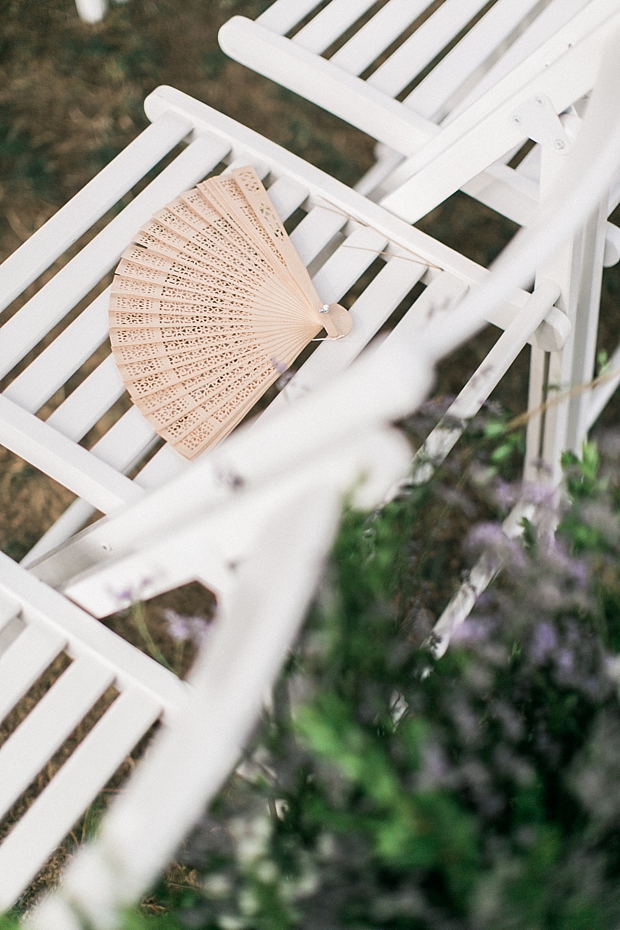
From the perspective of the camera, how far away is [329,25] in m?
1.45

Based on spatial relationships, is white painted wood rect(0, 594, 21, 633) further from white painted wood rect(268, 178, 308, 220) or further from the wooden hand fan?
white painted wood rect(268, 178, 308, 220)

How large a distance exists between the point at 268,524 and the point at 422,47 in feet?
3.96

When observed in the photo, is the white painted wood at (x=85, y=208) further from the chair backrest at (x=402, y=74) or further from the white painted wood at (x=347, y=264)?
the white painted wood at (x=347, y=264)

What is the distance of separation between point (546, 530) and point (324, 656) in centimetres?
38

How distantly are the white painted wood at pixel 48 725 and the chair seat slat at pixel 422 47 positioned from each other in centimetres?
108

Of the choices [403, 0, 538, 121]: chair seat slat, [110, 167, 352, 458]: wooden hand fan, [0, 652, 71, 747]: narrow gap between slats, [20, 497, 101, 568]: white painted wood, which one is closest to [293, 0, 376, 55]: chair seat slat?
[403, 0, 538, 121]: chair seat slat

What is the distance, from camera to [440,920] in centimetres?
60

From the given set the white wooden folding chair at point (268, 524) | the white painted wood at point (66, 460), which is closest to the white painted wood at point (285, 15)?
the white painted wood at point (66, 460)

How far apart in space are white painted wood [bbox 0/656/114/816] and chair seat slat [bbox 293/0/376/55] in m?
1.10

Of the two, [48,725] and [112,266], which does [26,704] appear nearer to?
[48,725]

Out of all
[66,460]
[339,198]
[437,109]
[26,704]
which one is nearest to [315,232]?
[339,198]

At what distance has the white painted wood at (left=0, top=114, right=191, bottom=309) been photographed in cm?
129

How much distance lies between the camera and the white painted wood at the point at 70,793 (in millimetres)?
999

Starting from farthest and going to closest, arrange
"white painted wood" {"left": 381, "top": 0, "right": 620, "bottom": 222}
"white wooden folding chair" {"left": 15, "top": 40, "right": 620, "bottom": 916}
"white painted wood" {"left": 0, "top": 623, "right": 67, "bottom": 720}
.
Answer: "white painted wood" {"left": 0, "top": 623, "right": 67, "bottom": 720}, "white painted wood" {"left": 381, "top": 0, "right": 620, "bottom": 222}, "white wooden folding chair" {"left": 15, "top": 40, "right": 620, "bottom": 916}
